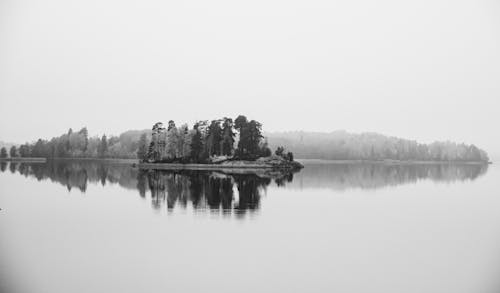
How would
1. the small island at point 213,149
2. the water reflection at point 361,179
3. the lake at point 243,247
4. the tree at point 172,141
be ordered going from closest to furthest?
the lake at point 243,247 → the water reflection at point 361,179 → the small island at point 213,149 → the tree at point 172,141

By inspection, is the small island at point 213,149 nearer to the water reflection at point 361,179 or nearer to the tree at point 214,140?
the tree at point 214,140

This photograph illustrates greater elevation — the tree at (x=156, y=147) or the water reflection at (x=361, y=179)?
the tree at (x=156, y=147)

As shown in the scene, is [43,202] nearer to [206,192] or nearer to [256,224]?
[206,192]

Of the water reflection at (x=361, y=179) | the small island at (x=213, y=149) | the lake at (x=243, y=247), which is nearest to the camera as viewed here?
the lake at (x=243, y=247)

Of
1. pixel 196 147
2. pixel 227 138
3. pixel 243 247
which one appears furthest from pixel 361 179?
pixel 243 247

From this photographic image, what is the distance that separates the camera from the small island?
142m

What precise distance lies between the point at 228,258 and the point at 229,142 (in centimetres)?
12620

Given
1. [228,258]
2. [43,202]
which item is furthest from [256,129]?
[228,258]

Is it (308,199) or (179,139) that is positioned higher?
(179,139)

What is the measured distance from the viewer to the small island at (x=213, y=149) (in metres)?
142

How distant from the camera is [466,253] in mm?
25062

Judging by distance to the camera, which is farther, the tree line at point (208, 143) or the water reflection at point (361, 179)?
the tree line at point (208, 143)

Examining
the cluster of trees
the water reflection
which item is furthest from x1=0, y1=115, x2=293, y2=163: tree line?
the water reflection

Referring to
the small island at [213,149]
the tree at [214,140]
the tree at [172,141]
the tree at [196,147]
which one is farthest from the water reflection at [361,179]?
the tree at [172,141]
